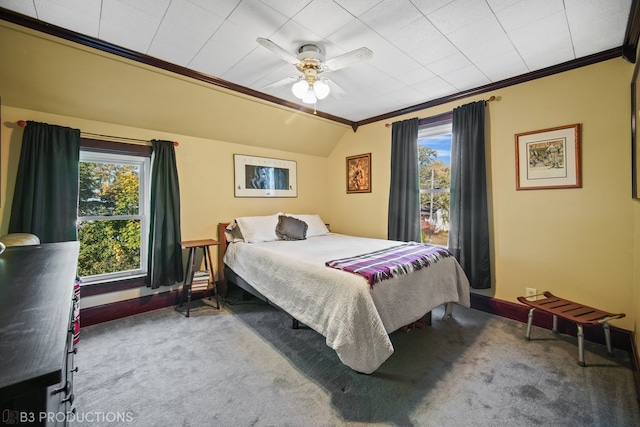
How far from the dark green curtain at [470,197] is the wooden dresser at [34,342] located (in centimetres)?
327

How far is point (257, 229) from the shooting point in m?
3.48

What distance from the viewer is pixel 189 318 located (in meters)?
2.87

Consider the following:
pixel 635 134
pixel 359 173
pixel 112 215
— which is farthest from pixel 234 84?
pixel 635 134

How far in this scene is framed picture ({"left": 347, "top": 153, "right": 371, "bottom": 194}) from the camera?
4.21m

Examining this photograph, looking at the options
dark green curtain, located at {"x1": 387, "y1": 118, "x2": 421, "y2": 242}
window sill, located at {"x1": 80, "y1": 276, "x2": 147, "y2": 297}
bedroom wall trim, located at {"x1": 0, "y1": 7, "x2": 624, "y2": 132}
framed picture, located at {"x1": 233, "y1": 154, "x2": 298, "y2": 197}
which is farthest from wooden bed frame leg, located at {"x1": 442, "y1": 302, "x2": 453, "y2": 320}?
window sill, located at {"x1": 80, "y1": 276, "x2": 147, "y2": 297}

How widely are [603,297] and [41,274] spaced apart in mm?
3837

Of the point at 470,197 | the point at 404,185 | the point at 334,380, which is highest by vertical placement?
the point at 404,185

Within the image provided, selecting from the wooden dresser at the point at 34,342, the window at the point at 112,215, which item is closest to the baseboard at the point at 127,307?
the window at the point at 112,215

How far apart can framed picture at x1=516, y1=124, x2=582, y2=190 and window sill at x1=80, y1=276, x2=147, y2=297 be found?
4185 millimetres

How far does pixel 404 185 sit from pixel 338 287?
216 centimetres

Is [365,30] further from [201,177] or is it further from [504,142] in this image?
[201,177]

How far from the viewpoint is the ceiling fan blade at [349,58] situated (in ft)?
6.20

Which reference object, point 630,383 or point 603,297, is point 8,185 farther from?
point 603,297

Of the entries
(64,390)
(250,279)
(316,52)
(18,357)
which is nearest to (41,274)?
(64,390)
